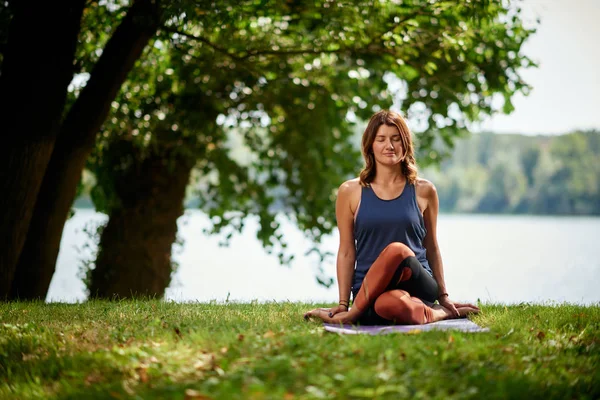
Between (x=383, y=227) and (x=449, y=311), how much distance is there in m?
0.99

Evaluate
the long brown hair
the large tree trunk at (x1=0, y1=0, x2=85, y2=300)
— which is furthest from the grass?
the large tree trunk at (x1=0, y1=0, x2=85, y2=300)

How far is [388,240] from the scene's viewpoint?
589cm

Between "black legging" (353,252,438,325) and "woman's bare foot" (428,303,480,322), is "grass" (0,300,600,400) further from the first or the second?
"black legging" (353,252,438,325)

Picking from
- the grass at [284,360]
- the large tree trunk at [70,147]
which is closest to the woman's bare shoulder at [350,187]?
the grass at [284,360]

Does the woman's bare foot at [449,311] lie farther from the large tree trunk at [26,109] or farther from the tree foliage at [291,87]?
the large tree trunk at [26,109]

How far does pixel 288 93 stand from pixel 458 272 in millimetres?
18235

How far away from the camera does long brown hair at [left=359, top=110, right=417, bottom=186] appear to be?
5977mm

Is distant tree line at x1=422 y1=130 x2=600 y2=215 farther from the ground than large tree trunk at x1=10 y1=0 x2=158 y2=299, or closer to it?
farther from the ground

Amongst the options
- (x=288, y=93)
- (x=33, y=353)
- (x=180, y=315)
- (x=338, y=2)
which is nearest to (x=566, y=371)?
(x=180, y=315)

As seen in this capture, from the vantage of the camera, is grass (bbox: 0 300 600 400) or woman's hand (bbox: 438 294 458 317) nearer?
grass (bbox: 0 300 600 400)

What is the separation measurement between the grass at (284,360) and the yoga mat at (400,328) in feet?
0.51

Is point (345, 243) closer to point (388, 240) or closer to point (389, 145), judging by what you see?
point (388, 240)

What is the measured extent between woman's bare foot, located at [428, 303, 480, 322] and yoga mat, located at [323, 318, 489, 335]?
12cm

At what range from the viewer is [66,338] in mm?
5254
